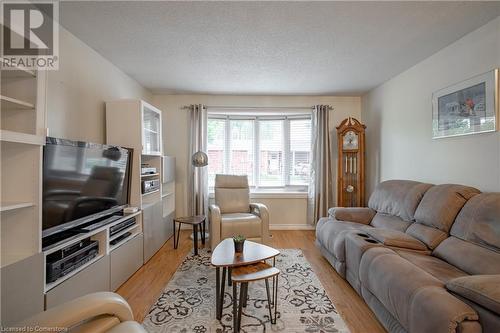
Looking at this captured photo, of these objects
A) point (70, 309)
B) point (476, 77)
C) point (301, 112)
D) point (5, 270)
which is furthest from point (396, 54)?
point (5, 270)

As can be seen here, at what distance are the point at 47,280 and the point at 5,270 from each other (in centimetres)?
37

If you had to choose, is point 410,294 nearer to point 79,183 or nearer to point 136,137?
point 79,183

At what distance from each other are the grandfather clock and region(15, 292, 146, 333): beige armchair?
10.8ft

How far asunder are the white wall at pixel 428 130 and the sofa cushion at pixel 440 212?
29cm

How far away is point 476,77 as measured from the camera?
2150mm

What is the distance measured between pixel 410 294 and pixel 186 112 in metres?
3.91

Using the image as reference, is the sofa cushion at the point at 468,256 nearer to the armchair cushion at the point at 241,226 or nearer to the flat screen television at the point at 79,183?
the armchair cushion at the point at 241,226

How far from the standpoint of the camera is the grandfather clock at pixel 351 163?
3809mm

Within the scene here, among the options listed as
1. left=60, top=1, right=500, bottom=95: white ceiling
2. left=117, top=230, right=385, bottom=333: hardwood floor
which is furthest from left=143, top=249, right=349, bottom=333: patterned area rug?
left=60, top=1, right=500, bottom=95: white ceiling

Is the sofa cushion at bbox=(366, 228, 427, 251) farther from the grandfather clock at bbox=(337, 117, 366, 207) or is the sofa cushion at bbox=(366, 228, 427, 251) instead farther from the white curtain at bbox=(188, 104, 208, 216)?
the white curtain at bbox=(188, 104, 208, 216)

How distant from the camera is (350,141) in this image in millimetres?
3877

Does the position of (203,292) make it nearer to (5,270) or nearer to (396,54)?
(5,270)

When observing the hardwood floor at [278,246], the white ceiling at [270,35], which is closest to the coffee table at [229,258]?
the hardwood floor at [278,246]

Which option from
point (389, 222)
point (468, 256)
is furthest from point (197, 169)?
point (468, 256)
